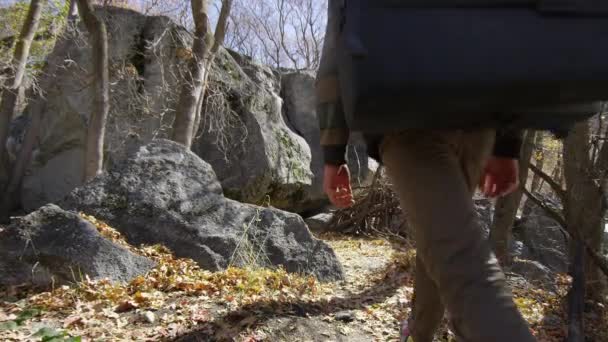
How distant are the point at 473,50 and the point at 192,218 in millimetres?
3213

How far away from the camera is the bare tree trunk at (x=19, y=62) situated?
6.49 metres

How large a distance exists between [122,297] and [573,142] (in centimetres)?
296

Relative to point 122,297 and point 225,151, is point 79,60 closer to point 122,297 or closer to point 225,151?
point 225,151

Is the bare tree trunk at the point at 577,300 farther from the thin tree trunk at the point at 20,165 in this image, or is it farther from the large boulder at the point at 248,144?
the thin tree trunk at the point at 20,165

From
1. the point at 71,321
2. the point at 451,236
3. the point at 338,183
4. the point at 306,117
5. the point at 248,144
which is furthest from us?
the point at 306,117

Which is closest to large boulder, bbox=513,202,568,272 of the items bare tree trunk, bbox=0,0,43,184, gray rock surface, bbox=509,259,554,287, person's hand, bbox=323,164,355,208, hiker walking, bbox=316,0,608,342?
gray rock surface, bbox=509,259,554,287

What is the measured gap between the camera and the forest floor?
248 cm

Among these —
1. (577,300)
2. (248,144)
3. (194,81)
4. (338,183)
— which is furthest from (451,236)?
(248,144)

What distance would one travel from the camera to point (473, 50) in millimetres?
1056

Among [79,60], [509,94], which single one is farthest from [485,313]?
[79,60]

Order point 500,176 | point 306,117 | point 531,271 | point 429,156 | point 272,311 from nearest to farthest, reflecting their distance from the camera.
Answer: point 429,156 < point 500,176 < point 272,311 < point 531,271 < point 306,117

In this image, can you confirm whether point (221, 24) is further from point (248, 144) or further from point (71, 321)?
point (71, 321)

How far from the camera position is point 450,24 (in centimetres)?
107

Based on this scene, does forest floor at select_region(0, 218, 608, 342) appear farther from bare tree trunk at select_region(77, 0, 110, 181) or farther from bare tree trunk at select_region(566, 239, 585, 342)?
bare tree trunk at select_region(77, 0, 110, 181)
